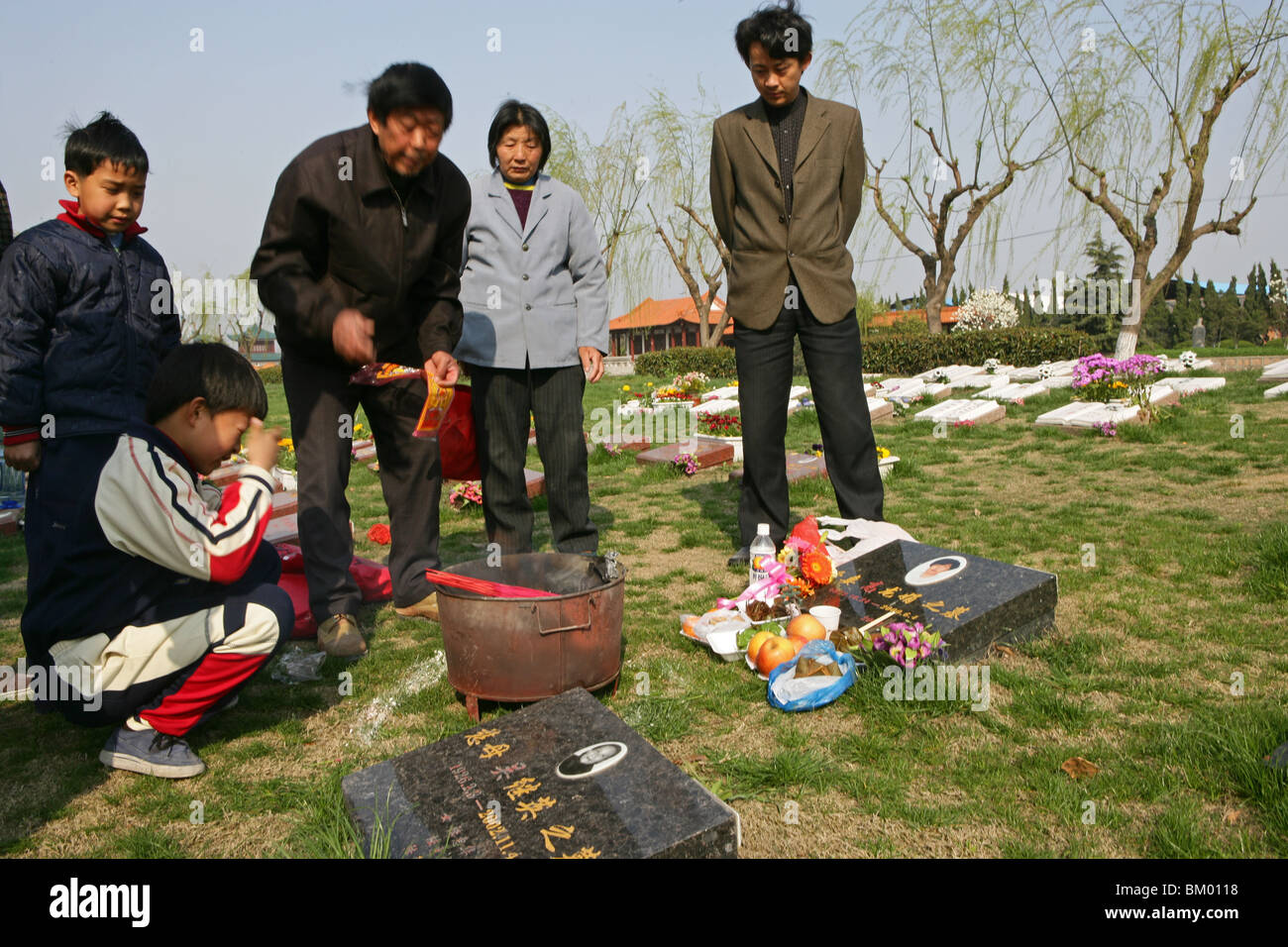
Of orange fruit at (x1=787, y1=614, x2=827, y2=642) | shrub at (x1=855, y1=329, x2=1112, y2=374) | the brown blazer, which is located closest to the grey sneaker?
orange fruit at (x1=787, y1=614, x2=827, y2=642)

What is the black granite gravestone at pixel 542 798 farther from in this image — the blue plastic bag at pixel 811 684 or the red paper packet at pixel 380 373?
the red paper packet at pixel 380 373

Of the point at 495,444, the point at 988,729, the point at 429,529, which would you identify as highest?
the point at 495,444

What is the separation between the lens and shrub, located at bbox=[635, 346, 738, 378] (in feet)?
70.4

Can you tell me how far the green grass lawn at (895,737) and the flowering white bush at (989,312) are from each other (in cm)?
4834

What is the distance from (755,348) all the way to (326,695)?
8.34ft

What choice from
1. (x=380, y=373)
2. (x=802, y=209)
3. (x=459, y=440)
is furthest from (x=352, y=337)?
(x=802, y=209)

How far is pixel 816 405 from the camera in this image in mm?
4184

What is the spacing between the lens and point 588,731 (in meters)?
2.24

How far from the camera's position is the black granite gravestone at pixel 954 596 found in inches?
114

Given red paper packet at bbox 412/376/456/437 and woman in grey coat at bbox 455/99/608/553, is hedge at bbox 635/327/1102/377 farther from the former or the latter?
red paper packet at bbox 412/376/456/437

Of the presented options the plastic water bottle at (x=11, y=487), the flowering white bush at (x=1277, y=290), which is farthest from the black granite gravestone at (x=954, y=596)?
the flowering white bush at (x=1277, y=290)

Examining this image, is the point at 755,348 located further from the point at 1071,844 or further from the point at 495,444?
the point at 1071,844
